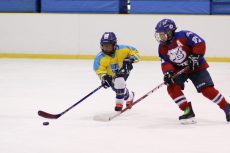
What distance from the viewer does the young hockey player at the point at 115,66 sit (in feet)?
12.0

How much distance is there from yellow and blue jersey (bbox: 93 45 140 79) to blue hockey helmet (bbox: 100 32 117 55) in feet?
0.28

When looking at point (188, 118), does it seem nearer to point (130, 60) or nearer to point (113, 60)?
point (130, 60)

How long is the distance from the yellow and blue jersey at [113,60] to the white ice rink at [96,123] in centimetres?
35

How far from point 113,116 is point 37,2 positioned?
5.53 meters

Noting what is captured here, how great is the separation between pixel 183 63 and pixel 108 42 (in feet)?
1.83

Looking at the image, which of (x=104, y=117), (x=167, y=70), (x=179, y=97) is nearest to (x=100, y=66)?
(x=104, y=117)

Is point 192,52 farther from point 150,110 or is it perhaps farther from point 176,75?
point 150,110

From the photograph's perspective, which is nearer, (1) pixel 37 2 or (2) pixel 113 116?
(2) pixel 113 116

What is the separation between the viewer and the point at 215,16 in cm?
803

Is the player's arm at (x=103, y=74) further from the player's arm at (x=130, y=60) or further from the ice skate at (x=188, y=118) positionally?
the ice skate at (x=188, y=118)

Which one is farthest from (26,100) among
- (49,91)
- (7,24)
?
(7,24)

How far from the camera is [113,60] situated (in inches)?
149

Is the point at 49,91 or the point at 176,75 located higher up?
the point at 176,75

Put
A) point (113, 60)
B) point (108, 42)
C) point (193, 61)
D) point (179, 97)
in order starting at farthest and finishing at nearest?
point (113, 60)
point (108, 42)
point (179, 97)
point (193, 61)
